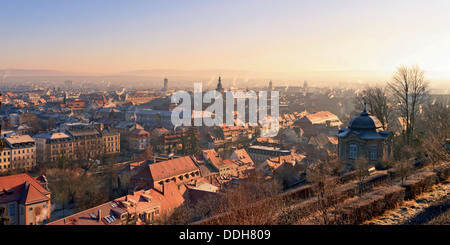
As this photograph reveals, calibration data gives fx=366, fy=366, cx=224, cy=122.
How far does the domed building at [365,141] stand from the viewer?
1119 cm

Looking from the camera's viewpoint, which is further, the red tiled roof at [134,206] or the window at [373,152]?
Answer: the red tiled roof at [134,206]

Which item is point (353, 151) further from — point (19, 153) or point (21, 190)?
point (19, 153)

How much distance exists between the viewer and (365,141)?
11211mm

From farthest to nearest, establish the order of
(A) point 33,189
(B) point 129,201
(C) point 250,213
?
(A) point 33,189, (B) point 129,201, (C) point 250,213

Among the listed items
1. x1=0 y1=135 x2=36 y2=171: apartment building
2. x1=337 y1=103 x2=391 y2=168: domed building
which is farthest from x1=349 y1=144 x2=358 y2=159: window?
x1=0 y1=135 x2=36 y2=171: apartment building

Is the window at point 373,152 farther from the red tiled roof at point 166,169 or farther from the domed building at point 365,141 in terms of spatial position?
the red tiled roof at point 166,169

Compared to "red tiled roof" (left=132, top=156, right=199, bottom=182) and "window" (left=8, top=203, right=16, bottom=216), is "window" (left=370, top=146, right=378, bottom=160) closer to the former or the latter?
"red tiled roof" (left=132, top=156, right=199, bottom=182)

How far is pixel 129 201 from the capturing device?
44.0 ft

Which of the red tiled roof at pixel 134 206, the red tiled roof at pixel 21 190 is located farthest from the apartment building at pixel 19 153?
the red tiled roof at pixel 134 206

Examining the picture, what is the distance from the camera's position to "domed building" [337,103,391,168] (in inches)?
440

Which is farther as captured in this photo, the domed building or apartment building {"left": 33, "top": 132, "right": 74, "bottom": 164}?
apartment building {"left": 33, "top": 132, "right": 74, "bottom": 164}

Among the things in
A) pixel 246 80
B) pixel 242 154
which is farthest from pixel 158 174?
pixel 246 80
